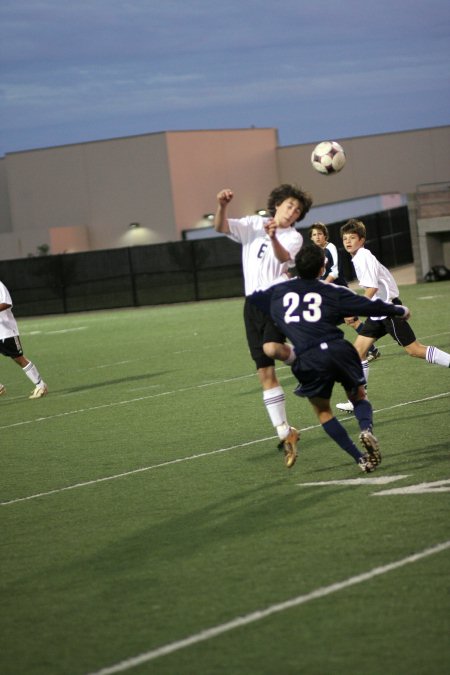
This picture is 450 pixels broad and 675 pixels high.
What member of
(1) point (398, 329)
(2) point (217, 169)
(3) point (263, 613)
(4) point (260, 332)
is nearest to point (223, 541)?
(3) point (263, 613)

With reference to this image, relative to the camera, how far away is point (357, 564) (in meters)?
6.16

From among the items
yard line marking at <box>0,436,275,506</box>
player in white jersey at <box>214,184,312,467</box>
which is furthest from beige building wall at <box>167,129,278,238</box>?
player in white jersey at <box>214,184,312,467</box>

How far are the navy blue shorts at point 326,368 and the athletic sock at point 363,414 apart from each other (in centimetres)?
18

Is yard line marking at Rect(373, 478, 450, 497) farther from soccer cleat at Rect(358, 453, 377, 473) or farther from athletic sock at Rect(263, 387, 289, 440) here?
athletic sock at Rect(263, 387, 289, 440)

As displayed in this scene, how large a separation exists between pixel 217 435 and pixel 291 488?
287 centimetres

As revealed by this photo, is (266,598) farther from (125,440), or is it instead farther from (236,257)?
(236,257)

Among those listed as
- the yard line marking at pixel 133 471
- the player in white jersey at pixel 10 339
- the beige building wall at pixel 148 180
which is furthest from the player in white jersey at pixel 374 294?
the beige building wall at pixel 148 180

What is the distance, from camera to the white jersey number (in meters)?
8.38

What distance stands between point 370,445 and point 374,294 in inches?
162

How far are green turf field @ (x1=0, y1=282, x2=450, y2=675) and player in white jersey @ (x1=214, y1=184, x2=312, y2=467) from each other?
587mm

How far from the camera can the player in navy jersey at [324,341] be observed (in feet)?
27.3

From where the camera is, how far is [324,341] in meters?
8.35

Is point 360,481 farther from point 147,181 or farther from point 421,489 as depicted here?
point 147,181

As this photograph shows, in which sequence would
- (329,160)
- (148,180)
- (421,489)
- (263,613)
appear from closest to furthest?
1. (263,613)
2. (421,489)
3. (329,160)
4. (148,180)
